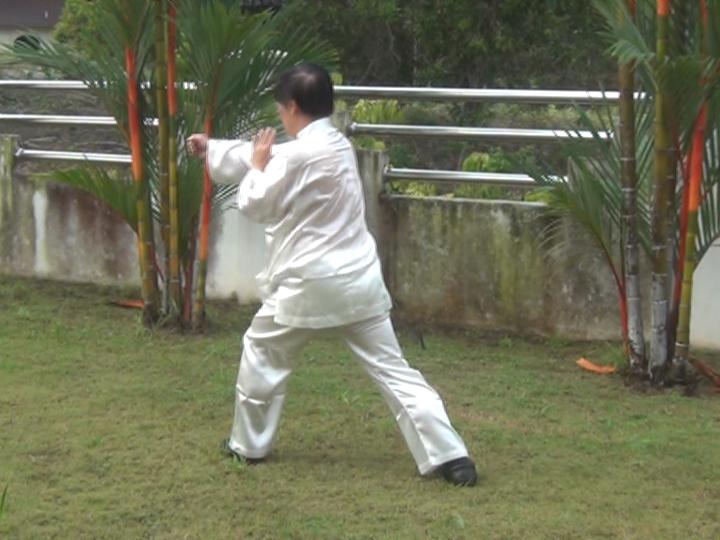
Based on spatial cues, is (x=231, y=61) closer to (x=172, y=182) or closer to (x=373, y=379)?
(x=172, y=182)

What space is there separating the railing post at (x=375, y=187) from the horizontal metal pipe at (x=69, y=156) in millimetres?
1655

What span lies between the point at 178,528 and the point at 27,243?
4.99m

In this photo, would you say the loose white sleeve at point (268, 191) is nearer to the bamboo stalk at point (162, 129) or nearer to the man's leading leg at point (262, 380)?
the man's leading leg at point (262, 380)

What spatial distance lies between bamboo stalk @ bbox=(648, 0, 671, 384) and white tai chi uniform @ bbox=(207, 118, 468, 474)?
71.1 inches

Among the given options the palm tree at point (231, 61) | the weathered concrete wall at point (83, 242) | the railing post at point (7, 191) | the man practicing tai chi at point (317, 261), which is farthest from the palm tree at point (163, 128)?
the man practicing tai chi at point (317, 261)

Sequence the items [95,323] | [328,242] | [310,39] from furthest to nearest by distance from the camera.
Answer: [95,323], [310,39], [328,242]

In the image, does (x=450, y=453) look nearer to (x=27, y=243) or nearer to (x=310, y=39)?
(x=310, y=39)

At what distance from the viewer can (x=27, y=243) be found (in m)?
9.11

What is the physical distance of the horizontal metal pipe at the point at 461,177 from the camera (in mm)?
7609

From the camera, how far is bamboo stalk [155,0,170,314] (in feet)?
23.6

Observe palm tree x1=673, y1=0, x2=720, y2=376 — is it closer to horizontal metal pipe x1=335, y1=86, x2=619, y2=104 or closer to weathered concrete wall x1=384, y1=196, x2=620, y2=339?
horizontal metal pipe x1=335, y1=86, x2=619, y2=104

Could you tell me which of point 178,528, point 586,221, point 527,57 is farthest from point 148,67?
point 527,57

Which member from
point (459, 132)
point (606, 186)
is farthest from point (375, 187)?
point (606, 186)

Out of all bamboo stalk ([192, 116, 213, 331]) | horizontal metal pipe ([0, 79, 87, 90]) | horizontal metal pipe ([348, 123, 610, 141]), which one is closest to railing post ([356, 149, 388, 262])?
horizontal metal pipe ([348, 123, 610, 141])
